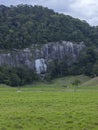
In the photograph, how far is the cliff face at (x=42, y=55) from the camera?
172 m

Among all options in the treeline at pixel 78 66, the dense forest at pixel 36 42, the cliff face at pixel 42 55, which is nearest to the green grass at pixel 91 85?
the dense forest at pixel 36 42

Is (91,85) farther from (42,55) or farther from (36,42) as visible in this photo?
(36,42)

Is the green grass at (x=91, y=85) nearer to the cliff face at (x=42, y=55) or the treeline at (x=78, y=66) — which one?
the treeline at (x=78, y=66)

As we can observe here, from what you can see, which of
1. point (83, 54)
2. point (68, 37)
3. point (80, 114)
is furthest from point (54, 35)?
point (80, 114)

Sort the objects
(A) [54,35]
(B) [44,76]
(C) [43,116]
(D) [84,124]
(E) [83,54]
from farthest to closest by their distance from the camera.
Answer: (A) [54,35], (E) [83,54], (B) [44,76], (C) [43,116], (D) [84,124]

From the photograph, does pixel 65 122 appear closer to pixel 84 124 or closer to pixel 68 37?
pixel 84 124

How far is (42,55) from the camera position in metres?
179

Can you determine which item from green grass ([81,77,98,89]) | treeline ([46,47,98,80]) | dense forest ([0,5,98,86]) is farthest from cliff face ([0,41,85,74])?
green grass ([81,77,98,89])

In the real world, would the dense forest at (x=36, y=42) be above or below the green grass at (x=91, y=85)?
above

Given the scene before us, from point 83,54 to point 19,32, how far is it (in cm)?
3110

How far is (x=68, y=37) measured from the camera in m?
194

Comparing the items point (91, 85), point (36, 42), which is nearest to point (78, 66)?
point (36, 42)

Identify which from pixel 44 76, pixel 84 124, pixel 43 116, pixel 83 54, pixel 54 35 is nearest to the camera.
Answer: pixel 84 124

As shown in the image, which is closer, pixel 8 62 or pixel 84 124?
pixel 84 124
